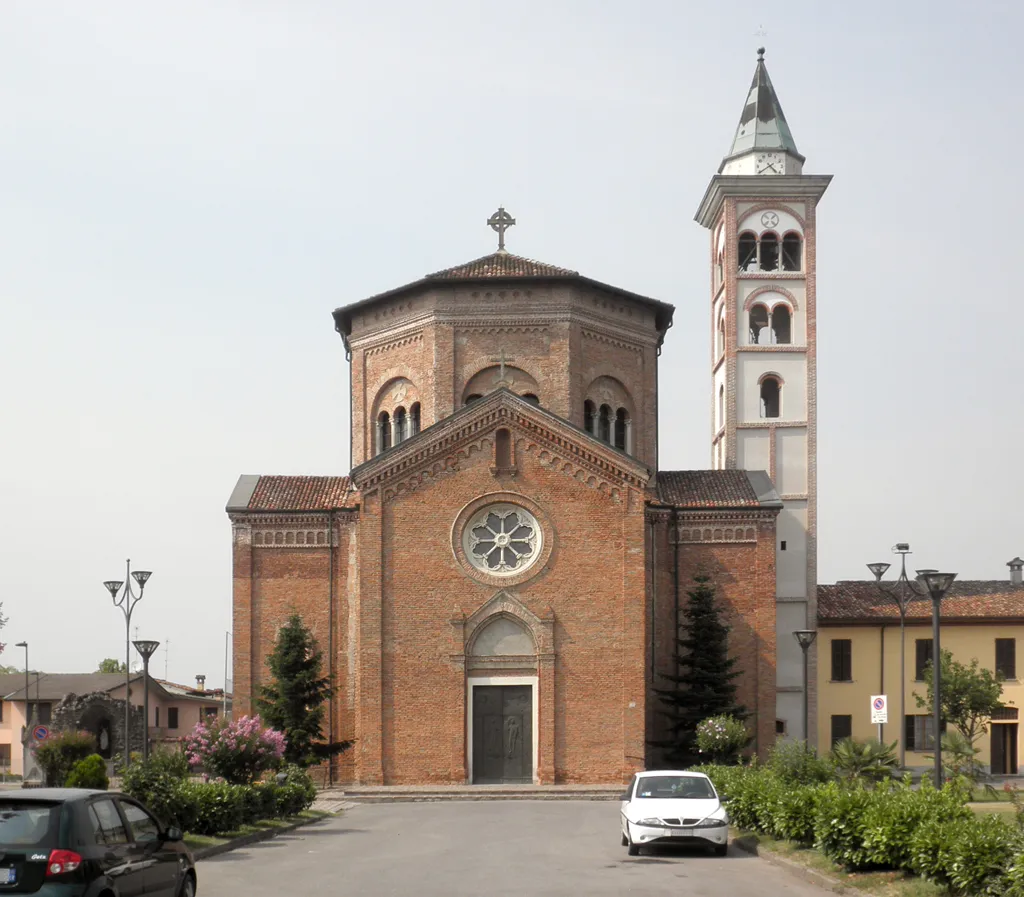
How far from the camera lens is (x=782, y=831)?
20734 mm

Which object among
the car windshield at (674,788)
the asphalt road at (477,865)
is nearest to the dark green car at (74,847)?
the asphalt road at (477,865)

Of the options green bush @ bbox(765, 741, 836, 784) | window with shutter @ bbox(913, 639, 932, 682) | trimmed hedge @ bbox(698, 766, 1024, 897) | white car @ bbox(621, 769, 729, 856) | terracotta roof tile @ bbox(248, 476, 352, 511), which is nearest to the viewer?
trimmed hedge @ bbox(698, 766, 1024, 897)

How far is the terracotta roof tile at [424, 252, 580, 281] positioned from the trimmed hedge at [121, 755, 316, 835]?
833 inches

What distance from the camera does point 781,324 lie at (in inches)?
1809

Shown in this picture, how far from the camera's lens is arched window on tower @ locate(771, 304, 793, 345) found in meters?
45.6

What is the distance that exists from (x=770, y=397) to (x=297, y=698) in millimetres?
18197


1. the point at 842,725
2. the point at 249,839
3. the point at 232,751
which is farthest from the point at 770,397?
the point at 249,839

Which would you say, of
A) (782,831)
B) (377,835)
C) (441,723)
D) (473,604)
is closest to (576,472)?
(473,604)

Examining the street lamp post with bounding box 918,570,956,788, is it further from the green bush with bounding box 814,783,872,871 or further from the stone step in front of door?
the stone step in front of door

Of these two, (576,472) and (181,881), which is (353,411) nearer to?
(576,472)

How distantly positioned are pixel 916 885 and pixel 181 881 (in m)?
7.76

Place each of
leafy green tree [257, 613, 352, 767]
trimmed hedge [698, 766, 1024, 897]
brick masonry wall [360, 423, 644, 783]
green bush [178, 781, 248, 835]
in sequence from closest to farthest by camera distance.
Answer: trimmed hedge [698, 766, 1024, 897] < green bush [178, 781, 248, 835] < brick masonry wall [360, 423, 644, 783] < leafy green tree [257, 613, 352, 767]

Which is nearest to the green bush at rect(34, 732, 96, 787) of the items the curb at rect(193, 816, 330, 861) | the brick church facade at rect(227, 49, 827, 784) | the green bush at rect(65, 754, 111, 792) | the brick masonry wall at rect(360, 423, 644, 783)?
the brick church facade at rect(227, 49, 827, 784)

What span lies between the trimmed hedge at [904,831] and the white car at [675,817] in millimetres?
908
